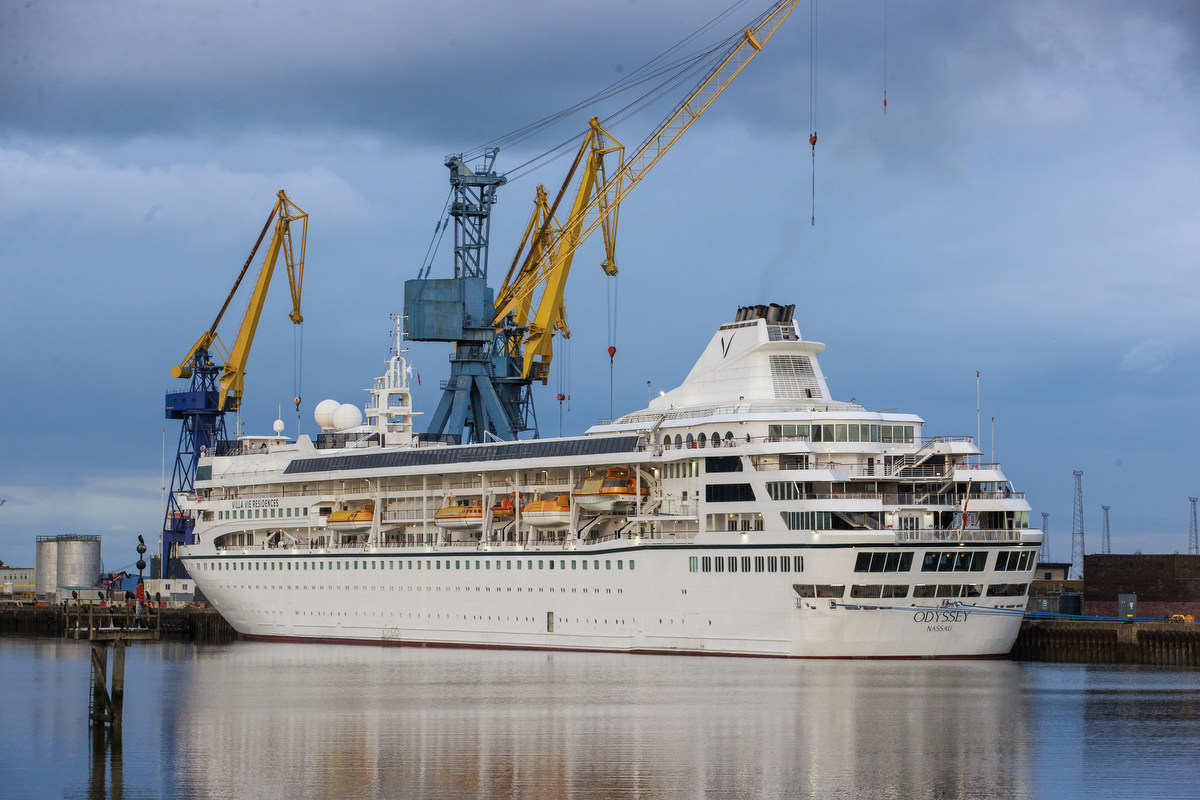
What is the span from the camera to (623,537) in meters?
62.9

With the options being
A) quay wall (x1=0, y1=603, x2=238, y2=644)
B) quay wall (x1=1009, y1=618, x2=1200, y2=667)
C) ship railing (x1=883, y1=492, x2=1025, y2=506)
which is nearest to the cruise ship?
ship railing (x1=883, y1=492, x2=1025, y2=506)

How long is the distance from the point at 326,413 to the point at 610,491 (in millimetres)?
26723

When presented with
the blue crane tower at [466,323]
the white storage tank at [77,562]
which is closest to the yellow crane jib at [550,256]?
the blue crane tower at [466,323]

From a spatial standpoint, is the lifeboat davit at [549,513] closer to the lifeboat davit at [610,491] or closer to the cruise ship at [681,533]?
the cruise ship at [681,533]

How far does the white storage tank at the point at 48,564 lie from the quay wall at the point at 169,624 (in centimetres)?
2476

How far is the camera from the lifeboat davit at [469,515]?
69312mm

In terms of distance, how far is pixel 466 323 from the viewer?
8338 cm

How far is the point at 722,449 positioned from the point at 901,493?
23.0 feet

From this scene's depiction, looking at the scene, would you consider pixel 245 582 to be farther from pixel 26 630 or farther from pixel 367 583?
pixel 26 630

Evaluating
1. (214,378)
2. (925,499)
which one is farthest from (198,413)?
(925,499)

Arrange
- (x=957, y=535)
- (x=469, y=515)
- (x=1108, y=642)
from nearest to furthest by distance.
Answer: (x=957, y=535) < (x=1108, y=642) < (x=469, y=515)

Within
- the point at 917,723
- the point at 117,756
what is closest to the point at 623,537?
the point at 917,723

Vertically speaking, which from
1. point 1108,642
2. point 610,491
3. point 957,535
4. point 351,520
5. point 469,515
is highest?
point 610,491

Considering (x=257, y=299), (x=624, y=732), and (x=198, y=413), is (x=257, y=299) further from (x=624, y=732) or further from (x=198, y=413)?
(x=624, y=732)
